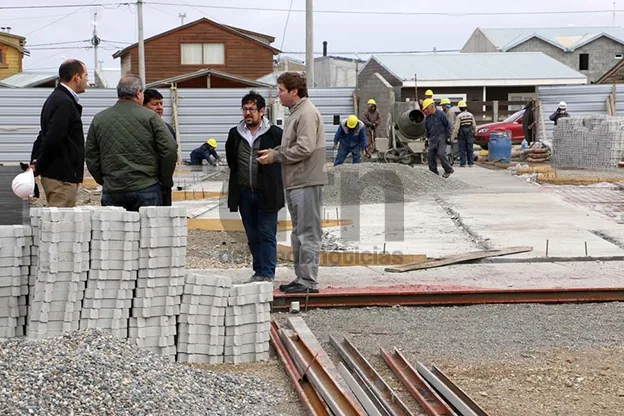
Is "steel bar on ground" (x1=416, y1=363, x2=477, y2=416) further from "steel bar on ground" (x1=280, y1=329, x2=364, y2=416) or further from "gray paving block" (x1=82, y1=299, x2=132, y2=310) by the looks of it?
"gray paving block" (x1=82, y1=299, x2=132, y2=310)

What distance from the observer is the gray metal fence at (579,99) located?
31016 mm

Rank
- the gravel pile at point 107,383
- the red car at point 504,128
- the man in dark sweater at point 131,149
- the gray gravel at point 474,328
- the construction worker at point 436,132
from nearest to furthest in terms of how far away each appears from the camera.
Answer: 1. the gravel pile at point 107,383
2. the gray gravel at point 474,328
3. the man in dark sweater at point 131,149
4. the construction worker at point 436,132
5. the red car at point 504,128

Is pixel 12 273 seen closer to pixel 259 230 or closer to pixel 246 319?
pixel 246 319

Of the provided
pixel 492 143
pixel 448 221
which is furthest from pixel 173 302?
pixel 492 143

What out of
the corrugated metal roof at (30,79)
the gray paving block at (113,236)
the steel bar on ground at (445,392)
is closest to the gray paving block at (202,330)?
the gray paving block at (113,236)

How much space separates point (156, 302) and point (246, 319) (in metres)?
0.64

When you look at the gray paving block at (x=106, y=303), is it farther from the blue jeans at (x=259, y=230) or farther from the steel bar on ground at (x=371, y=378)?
the blue jeans at (x=259, y=230)

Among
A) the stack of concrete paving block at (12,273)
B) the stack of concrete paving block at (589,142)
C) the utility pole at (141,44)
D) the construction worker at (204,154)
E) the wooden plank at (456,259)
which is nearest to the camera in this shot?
the stack of concrete paving block at (12,273)

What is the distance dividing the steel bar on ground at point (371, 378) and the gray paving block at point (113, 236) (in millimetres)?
1655

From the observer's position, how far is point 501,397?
6.18 meters

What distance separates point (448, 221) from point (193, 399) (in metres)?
9.50

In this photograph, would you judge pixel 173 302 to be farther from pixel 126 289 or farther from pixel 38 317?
pixel 38 317

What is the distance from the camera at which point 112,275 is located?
22.6ft

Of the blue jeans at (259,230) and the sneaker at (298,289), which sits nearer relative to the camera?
the sneaker at (298,289)
